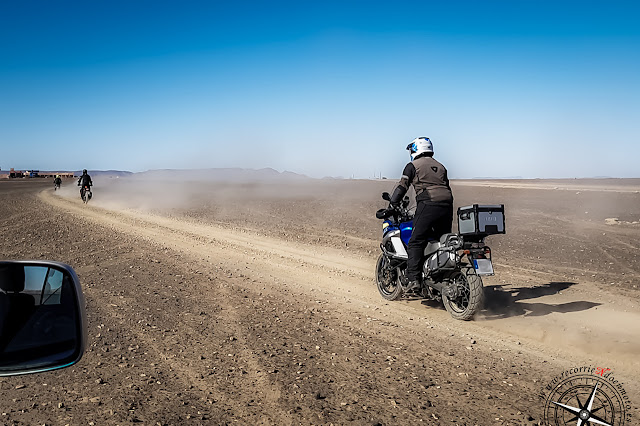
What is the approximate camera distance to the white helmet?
6.99 m

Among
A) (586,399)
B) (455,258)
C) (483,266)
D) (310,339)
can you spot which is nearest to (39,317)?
(310,339)

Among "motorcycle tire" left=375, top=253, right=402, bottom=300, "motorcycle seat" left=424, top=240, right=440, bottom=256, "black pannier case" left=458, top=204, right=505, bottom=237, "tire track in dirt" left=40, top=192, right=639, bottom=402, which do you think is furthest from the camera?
"motorcycle tire" left=375, top=253, right=402, bottom=300

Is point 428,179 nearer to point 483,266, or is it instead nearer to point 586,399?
point 483,266

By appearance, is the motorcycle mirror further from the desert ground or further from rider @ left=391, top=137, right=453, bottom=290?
rider @ left=391, top=137, right=453, bottom=290

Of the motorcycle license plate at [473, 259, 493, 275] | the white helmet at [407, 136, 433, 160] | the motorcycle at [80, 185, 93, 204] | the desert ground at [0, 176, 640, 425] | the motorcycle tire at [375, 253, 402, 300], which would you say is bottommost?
the desert ground at [0, 176, 640, 425]

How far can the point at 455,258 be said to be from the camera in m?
6.51

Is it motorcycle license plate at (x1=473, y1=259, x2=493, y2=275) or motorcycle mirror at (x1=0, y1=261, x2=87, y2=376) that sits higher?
motorcycle mirror at (x1=0, y1=261, x2=87, y2=376)

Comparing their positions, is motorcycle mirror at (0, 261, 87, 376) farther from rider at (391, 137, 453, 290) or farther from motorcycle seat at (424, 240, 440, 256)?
motorcycle seat at (424, 240, 440, 256)

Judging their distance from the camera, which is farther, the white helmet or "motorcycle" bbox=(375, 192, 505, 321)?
the white helmet

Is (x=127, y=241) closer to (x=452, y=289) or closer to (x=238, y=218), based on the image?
(x=238, y=218)

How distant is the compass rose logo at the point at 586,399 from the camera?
3914 millimetres

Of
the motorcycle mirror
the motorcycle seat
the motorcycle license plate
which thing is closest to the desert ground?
the motorcycle license plate

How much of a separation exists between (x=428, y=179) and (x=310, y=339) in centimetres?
283

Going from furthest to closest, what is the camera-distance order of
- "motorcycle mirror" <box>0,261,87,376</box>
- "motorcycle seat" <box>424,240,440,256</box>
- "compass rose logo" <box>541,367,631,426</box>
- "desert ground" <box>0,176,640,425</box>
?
1. "motorcycle seat" <box>424,240,440,256</box>
2. "desert ground" <box>0,176,640,425</box>
3. "compass rose logo" <box>541,367,631,426</box>
4. "motorcycle mirror" <box>0,261,87,376</box>
